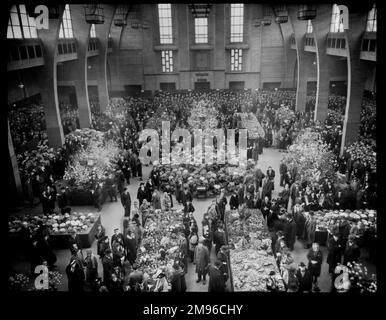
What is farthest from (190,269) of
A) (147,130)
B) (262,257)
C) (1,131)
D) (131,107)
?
(131,107)

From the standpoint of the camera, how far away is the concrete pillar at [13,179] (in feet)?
43.5

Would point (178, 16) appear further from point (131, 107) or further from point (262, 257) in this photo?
point (262, 257)

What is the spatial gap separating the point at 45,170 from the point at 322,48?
54.8 feet

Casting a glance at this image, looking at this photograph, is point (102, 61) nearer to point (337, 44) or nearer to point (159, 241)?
point (337, 44)

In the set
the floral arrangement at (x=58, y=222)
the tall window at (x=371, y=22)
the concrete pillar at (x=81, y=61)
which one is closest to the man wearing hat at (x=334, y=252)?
the floral arrangement at (x=58, y=222)

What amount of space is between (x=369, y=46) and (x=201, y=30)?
2106 centimetres

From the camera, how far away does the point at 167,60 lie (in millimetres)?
34375

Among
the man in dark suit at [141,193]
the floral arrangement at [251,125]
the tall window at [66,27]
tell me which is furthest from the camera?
the tall window at [66,27]

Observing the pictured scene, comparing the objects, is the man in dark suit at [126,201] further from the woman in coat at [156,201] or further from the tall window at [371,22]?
the tall window at [371,22]

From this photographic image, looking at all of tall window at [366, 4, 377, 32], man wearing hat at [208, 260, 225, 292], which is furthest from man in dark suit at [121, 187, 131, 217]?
tall window at [366, 4, 377, 32]

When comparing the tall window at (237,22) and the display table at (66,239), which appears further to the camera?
the tall window at (237,22)

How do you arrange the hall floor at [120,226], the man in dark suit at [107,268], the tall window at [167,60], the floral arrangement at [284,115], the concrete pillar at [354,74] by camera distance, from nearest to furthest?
the man in dark suit at [107,268]
the hall floor at [120,226]
the concrete pillar at [354,74]
the floral arrangement at [284,115]
the tall window at [167,60]

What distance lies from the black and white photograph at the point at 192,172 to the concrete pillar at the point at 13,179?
0.16 ft

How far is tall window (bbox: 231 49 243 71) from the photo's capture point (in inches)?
1339
